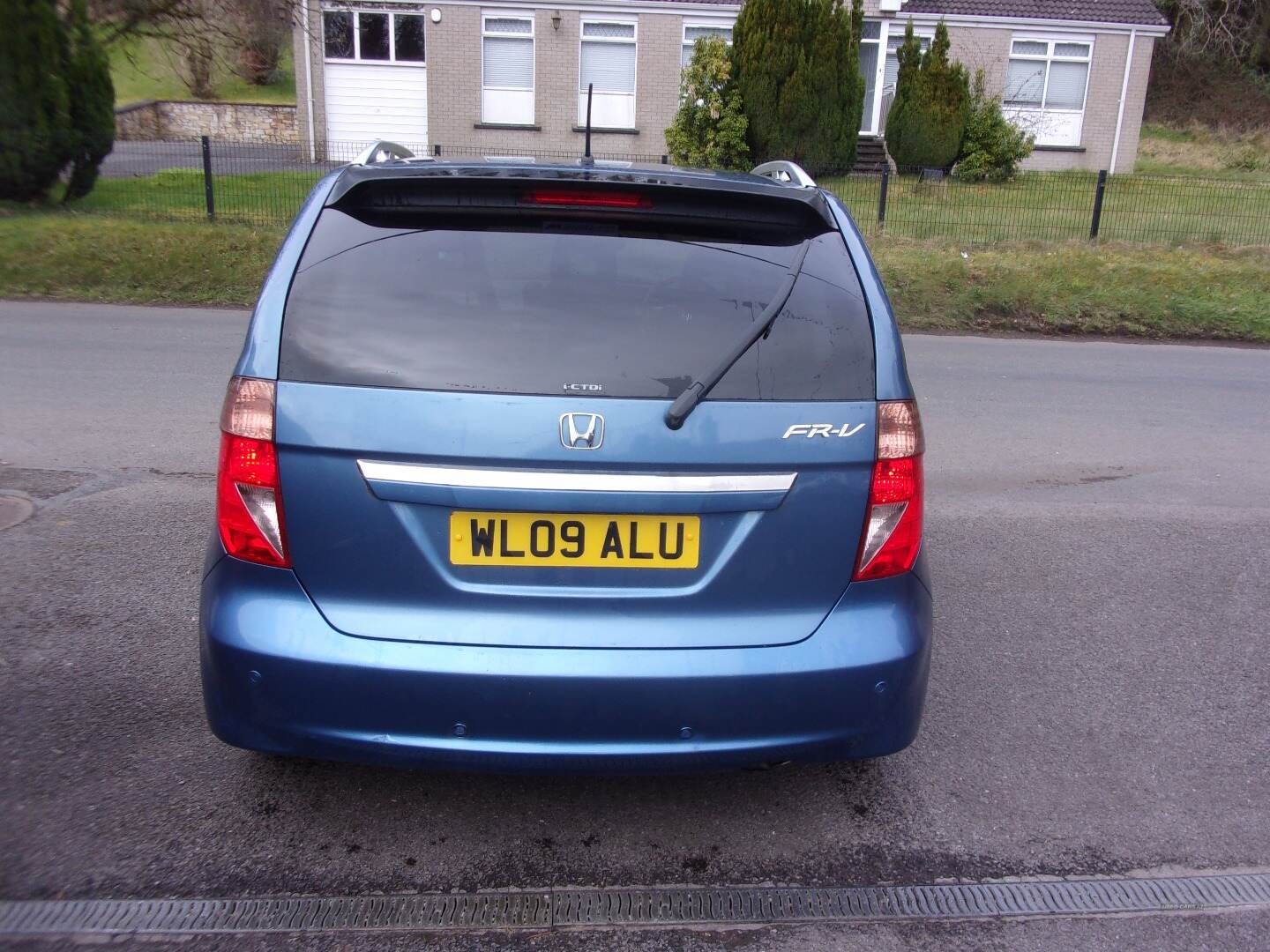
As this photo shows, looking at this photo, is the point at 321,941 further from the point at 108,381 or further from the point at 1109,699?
the point at 108,381

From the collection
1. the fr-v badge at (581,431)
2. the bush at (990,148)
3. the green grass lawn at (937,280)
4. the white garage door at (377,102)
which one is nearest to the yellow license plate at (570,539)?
the fr-v badge at (581,431)

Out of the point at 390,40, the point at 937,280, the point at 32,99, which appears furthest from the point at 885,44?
the point at 32,99

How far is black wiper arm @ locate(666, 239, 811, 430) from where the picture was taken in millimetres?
2746

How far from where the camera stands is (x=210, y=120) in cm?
3525

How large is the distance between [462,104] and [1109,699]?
24490mm

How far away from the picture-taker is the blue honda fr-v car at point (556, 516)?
2.74 m

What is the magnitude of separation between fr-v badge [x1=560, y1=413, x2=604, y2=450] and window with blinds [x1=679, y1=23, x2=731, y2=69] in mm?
24972

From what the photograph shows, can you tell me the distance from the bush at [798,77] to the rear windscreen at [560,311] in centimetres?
Result: 1984

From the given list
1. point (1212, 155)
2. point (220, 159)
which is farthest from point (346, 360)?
point (1212, 155)

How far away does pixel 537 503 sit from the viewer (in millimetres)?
2730

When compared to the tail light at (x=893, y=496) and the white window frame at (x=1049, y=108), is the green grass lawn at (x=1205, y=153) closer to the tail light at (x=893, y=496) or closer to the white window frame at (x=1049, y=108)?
the white window frame at (x=1049, y=108)

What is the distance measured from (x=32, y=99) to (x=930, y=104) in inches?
660

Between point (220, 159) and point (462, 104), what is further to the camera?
point (462, 104)

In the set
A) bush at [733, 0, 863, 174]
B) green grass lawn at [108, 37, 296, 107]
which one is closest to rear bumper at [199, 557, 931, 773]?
bush at [733, 0, 863, 174]
